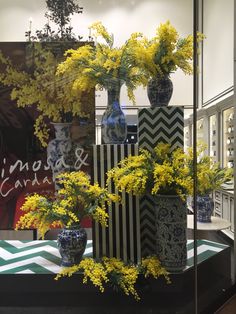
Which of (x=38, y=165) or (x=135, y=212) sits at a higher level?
(x=38, y=165)

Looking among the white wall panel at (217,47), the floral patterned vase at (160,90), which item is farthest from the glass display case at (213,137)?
the floral patterned vase at (160,90)

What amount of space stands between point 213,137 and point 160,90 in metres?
0.88

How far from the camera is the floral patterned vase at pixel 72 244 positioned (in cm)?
230

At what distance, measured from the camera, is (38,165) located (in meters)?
3.05

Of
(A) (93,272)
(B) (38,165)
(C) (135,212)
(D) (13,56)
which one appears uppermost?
(D) (13,56)

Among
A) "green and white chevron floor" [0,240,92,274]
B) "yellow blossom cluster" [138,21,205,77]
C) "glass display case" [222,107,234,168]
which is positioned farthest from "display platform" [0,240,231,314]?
"yellow blossom cluster" [138,21,205,77]

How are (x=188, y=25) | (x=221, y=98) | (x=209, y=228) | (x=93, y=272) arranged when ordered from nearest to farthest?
(x=93, y=272), (x=188, y=25), (x=209, y=228), (x=221, y=98)

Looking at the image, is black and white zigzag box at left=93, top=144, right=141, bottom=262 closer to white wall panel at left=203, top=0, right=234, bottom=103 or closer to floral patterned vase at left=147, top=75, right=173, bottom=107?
floral patterned vase at left=147, top=75, right=173, bottom=107

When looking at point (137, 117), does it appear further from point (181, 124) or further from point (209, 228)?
point (209, 228)

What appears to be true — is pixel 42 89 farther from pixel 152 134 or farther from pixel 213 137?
pixel 213 137

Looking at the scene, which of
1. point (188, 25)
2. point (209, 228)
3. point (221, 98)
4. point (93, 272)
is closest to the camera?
point (93, 272)

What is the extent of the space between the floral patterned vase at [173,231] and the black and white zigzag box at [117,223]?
8.3 inches

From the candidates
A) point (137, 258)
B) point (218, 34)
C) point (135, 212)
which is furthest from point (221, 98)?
point (137, 258)

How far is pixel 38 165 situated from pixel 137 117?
1.16 m
